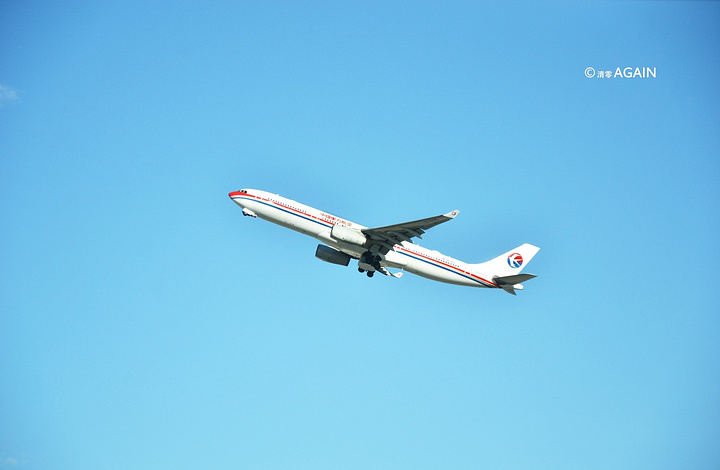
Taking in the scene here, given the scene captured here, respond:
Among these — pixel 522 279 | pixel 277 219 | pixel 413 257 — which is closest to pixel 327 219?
pixel 277 219

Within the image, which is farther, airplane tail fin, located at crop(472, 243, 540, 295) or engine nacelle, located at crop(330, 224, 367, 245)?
airplane tail fin, located at crop(472, 243, 540, 295)

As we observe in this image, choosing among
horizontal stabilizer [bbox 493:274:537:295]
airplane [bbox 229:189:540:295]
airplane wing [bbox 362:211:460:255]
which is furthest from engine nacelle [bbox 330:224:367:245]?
horizontal stabilizer [bbox 493:274:537:295]

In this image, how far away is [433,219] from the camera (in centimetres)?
5678

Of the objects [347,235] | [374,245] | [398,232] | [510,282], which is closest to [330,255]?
[374,245]

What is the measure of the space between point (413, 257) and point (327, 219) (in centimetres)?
795

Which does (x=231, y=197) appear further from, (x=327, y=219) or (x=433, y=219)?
(x=433, y=219)

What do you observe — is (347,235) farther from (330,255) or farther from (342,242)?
(330,255)

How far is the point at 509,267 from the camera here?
68.7 metres

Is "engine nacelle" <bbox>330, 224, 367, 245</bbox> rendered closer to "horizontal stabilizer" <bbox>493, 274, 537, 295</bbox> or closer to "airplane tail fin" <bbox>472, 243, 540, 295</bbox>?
"airplane tail fin" <bbox>472, 243, 540, 295</bbox>

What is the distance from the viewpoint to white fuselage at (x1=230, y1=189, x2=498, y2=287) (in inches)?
2394

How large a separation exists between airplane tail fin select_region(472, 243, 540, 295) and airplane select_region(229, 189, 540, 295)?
0.27 feet

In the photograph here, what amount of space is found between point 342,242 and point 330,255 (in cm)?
489

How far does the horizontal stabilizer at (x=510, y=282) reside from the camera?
61.8 meters

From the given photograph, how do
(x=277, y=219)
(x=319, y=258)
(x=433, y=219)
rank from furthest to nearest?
(x=319, y=258) → (x=277, y=219) → (x=433, y=219)
